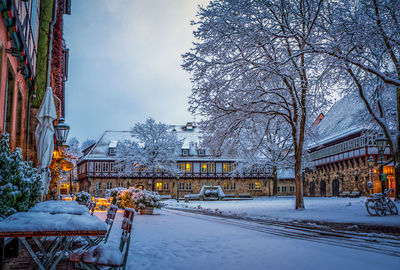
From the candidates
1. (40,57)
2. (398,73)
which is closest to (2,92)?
(40,57)

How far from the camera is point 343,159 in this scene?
43.7 metres

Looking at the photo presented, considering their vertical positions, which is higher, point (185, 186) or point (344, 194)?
point (185, 186)

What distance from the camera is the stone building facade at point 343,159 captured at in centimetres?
3803

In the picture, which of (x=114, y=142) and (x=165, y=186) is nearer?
(x=165, y=186)

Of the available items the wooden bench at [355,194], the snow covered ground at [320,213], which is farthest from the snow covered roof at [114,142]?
the snow covered ground at [320,213]

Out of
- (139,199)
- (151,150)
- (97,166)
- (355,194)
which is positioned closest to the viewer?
(139,199)

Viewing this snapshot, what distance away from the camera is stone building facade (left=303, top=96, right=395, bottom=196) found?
38.0 m

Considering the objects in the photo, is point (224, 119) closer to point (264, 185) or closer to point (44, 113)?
point (44, 113)

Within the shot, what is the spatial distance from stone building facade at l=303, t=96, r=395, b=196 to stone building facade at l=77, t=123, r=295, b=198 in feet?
21.8

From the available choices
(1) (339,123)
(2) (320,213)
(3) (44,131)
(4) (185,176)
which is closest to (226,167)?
(4) (185,176)

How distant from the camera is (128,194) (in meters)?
18.2

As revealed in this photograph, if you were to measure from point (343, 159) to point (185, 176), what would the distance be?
2340 centimetres

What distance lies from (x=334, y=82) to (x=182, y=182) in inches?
1683

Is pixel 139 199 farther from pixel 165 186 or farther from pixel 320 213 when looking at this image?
pixel 165 186
